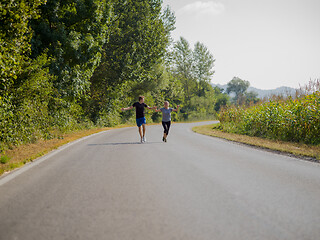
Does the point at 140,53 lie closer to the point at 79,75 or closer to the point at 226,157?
the point at 79,75

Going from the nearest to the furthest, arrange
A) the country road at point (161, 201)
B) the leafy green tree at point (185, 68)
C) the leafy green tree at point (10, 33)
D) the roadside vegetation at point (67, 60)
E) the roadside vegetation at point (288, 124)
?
1. the country road at point (161, 201)
2. the leafy green tree at point (10, 33)
3. the roadside vegetation at point (67, 60)
4. the roadside vegetation at point (288, 124)
5. the leafy green tree at point (185, 68)

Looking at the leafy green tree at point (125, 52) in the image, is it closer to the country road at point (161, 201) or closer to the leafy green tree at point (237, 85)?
the country road at point (161, 201)

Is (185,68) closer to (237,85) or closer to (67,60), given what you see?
(67,60)

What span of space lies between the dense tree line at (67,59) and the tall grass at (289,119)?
9.70 metres

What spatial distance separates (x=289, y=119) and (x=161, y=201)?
435 inches

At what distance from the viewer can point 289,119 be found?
45.6ft

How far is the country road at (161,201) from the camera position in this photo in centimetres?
353

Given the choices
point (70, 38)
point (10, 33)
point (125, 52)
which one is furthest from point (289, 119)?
point (125, 52)

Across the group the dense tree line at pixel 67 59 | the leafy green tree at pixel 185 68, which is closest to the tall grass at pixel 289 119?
the dense tree line at pixel 67 59

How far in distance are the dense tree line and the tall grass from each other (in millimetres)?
9700

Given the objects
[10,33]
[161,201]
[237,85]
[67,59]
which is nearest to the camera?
[161,201]

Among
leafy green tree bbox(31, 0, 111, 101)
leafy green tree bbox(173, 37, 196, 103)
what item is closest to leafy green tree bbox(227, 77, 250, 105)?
leafy green tree bbox(173, 37, 196, 103)

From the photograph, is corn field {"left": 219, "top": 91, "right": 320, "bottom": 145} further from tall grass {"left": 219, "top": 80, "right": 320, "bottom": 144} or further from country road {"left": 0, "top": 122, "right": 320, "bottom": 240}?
country road {"left": 0, "top": 122, "right": 320, "bottom": 240}

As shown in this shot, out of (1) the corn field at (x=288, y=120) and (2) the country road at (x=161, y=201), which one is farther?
(1) the corn field at (x=288, y=120)
